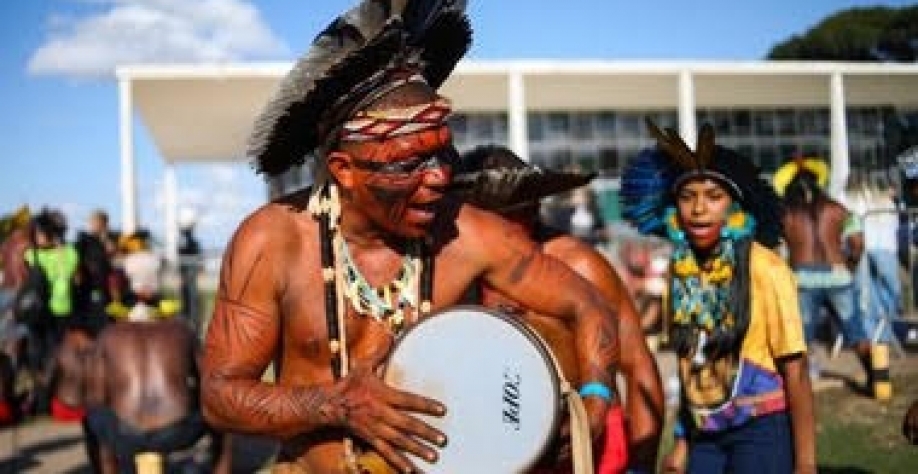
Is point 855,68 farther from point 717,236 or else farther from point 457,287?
point 457,287

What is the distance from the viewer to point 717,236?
4.05 m

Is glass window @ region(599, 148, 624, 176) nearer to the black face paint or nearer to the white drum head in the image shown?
the black face paint

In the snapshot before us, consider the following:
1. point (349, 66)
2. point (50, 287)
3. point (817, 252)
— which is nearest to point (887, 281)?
point (817, 252)

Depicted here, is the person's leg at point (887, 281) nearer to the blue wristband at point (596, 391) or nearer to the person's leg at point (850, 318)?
the person's leg at point (850, 318)

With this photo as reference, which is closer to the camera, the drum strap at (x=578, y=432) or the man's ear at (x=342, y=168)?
the drum strap at (x=578, y=432)

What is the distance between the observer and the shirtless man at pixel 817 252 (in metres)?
9.89

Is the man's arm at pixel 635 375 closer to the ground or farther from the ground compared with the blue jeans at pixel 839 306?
farther from the ground

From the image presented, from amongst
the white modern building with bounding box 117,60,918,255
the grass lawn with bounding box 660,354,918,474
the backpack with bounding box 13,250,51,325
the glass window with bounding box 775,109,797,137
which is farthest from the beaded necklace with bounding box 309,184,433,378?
the glass window with bounding box 775,109,797,137

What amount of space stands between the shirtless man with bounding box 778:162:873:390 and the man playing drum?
7.52 m

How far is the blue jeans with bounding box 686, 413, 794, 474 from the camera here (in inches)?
151

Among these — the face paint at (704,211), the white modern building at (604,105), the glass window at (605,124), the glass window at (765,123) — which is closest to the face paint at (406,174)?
the face paint at (704,211)

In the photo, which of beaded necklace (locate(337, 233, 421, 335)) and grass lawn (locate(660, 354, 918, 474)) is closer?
beaded necklace (locate(337, 233, 421, 335))

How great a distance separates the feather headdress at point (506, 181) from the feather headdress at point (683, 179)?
37 centimetres

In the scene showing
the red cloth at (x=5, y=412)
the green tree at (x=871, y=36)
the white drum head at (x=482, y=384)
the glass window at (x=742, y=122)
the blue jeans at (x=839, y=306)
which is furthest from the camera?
the green tree at (x=871, y=36)
